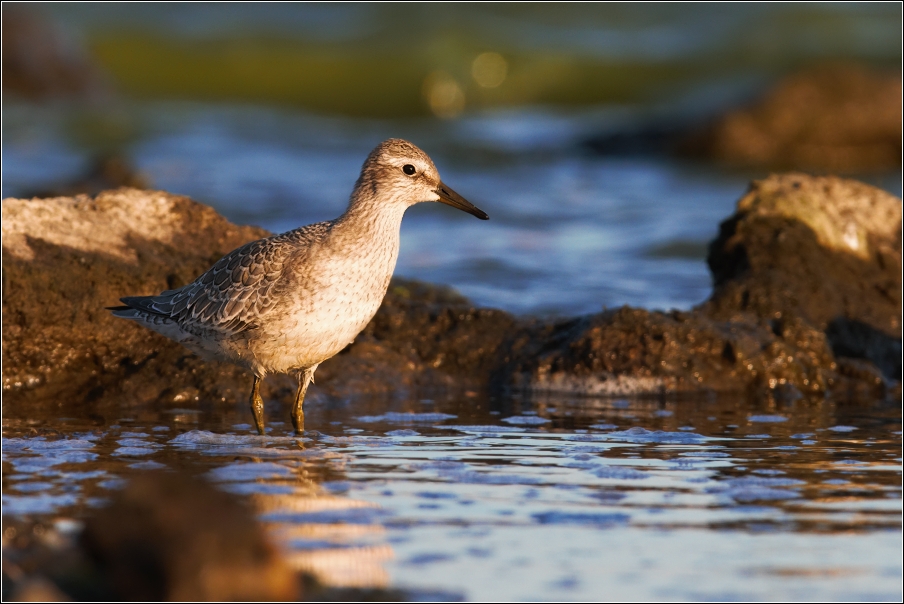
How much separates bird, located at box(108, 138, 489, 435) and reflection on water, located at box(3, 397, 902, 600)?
1.40 feet

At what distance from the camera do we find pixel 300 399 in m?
6.56

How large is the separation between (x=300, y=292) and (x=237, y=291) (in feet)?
1.38

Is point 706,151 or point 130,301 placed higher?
point 706,151

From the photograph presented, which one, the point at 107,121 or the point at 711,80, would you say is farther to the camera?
the point at 711,80

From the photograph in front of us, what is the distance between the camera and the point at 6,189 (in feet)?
49.7

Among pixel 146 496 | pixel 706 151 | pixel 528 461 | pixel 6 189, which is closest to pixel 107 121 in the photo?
pixel 6 189

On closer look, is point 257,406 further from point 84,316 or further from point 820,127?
point 820,127

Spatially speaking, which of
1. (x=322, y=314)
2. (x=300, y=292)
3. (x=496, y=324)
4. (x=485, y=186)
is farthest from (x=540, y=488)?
(x=485, y=186)

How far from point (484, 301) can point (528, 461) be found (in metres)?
4.90

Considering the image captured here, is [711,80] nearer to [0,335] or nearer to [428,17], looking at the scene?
[428,17]

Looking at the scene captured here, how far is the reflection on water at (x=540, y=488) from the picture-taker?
13.2 ft

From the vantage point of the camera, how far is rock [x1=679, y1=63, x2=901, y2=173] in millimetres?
19766

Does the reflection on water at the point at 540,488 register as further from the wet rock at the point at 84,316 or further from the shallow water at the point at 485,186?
the shallow water at the point at 485,186

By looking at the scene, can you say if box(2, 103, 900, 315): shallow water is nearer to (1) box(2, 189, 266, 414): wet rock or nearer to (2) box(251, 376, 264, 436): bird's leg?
(1) box(2, 189, 266, 414): wet rock
